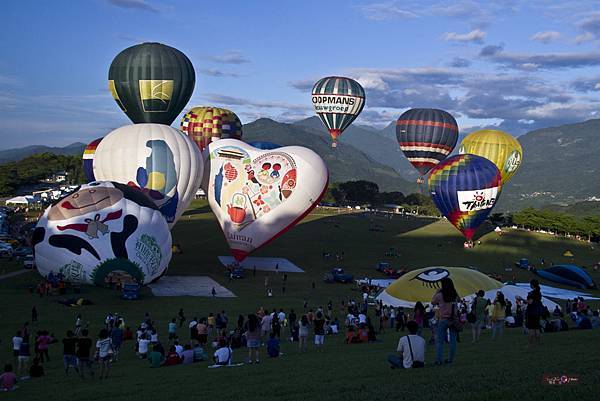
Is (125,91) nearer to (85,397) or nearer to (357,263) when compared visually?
(357,263)

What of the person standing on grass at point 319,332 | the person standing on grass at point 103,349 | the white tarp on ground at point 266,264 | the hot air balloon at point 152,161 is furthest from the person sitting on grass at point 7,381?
the white tarp on ground at point 266,264

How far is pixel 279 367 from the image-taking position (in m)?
15.1

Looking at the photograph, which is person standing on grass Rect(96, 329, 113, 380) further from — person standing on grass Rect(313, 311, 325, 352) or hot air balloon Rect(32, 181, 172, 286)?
hot air balloon Rect(32, 181, 172, 286)

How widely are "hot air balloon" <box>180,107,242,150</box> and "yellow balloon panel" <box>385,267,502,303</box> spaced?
49.8 meters

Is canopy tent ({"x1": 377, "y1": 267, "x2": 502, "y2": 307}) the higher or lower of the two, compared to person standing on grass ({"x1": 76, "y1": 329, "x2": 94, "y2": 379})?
higher

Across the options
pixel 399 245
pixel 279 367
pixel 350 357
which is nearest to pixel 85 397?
pixel 279 367

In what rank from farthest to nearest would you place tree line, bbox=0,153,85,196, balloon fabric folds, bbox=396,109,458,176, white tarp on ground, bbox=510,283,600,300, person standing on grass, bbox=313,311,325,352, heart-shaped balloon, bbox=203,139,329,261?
tree line, bbox=0,153,85,196
balloon fabric folds, bbox=396,109,458,176
heart-shaped balloon, bbox=203,139,329,261
white tarp on ground, bbox=510,283,600,300
person standing on grass, bbox=313,311,325,352

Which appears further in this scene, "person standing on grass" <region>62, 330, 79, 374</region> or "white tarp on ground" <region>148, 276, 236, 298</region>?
"white tarp on ground" <region>148, 276, 236, 298</region>

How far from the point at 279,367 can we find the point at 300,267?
33.0 meters

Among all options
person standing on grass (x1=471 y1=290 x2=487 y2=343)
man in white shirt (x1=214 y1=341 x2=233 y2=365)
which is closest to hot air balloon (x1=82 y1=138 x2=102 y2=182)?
man in white shirt (x1=214 y1=341 x2=233 y2=365)

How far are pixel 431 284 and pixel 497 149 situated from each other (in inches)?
2086

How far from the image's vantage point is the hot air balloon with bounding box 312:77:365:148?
79.0 metres

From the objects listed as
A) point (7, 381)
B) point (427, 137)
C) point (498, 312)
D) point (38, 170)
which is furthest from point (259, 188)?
point (38, 170)

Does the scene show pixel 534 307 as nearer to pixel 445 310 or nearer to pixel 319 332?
pixel 445 310
